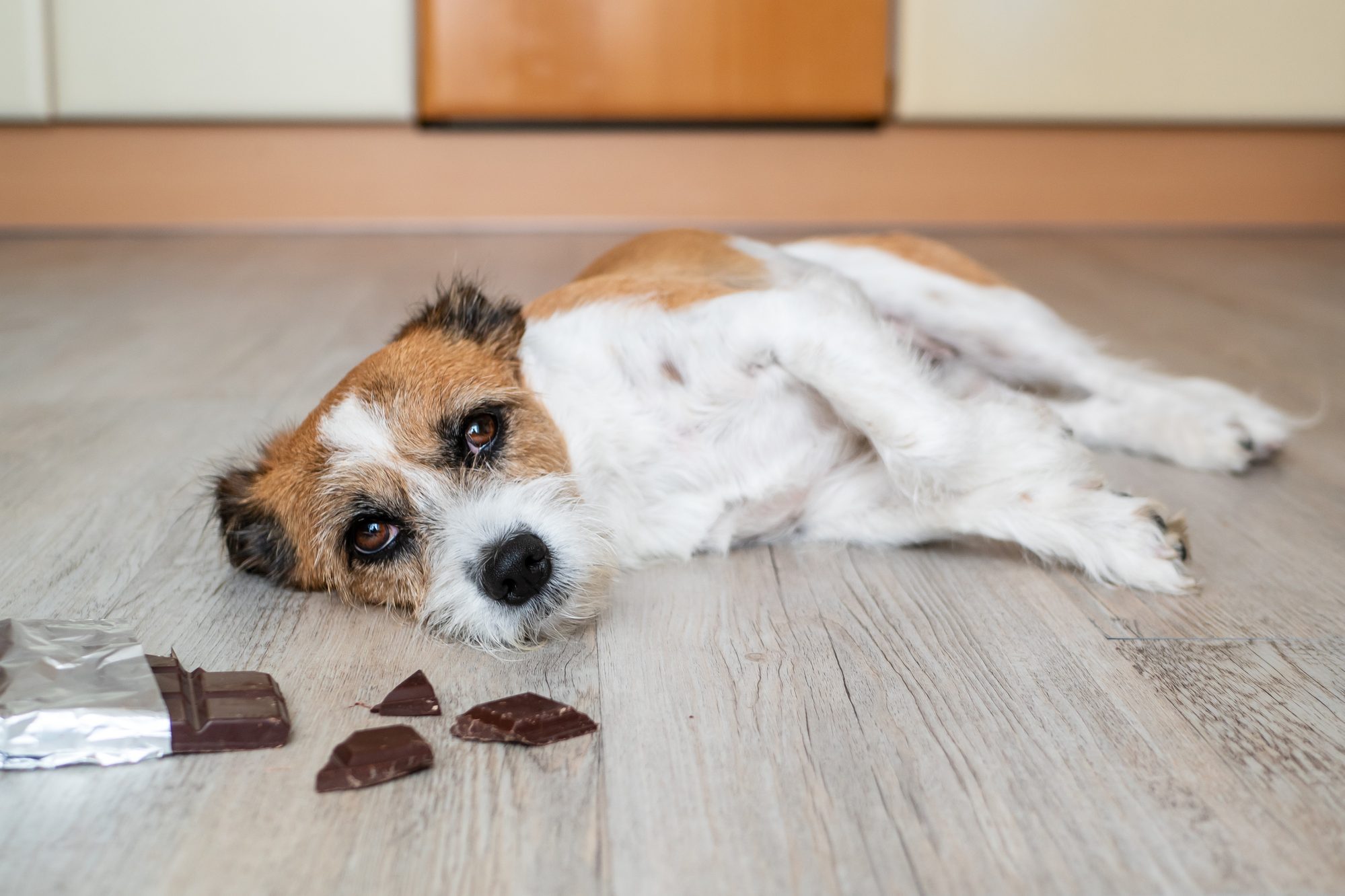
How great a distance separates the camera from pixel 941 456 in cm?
173

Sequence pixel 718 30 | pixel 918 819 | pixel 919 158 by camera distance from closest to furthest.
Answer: pixel 918 819, pixel 718 30, pixel 919 158

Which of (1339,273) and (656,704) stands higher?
(1339,273)

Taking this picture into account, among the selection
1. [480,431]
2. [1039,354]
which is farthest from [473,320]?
[1039,354]

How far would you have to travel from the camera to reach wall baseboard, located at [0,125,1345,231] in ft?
16.3

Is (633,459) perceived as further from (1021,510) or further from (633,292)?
(1021,510)

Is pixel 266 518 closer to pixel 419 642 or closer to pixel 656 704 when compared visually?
pixel 419 642

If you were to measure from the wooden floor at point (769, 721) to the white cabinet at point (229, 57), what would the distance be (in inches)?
101

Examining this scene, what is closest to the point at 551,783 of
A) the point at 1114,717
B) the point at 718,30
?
the point at 1114,717

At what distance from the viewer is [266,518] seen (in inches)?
68.0

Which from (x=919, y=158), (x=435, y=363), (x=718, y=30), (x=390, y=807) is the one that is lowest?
(x=390, y=807)

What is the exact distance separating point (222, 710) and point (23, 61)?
4147mm

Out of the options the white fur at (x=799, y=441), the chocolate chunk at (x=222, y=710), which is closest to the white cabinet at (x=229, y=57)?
the white fur at (x=799, y=441)

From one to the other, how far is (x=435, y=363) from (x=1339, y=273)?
378 centimetres

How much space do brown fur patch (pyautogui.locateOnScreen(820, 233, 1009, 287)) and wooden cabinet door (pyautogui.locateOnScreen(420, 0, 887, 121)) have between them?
2394 millimetres
